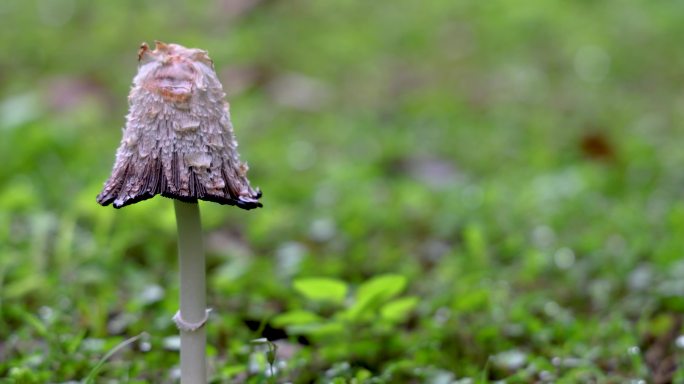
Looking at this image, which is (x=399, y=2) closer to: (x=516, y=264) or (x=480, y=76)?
(x=480, y=76)

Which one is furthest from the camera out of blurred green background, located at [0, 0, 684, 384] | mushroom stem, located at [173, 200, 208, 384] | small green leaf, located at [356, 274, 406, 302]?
blurred green background, located at [0, 0, 684, 384]

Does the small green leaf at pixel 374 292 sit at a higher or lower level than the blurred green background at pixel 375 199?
lower

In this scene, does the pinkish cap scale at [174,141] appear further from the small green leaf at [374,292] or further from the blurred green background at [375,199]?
the small green leaf at [374,292]

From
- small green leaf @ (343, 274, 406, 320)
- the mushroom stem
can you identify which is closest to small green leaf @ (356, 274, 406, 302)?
small green leaf @ (343, 274, 406, 320)

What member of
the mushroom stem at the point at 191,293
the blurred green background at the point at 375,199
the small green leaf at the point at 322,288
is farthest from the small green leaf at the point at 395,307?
the mushroom stem at the point at 191,293

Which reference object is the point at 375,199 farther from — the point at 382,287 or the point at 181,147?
the point at 181,147

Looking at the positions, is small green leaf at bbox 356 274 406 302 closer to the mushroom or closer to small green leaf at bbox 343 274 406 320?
small green leaf at bbox 343 274 406 320

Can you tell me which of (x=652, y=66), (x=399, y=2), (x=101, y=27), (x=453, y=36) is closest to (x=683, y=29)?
(x=652, y=66)

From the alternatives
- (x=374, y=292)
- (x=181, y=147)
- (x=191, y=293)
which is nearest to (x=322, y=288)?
(x=374, y=292)
